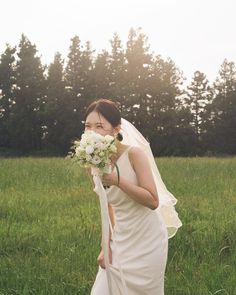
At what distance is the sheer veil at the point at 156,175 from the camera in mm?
4051

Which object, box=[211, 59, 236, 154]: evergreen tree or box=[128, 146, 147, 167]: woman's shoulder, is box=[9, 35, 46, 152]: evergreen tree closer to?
box=[211, 59, 236, 154]: evergreen tree

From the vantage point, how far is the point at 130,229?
3.53m

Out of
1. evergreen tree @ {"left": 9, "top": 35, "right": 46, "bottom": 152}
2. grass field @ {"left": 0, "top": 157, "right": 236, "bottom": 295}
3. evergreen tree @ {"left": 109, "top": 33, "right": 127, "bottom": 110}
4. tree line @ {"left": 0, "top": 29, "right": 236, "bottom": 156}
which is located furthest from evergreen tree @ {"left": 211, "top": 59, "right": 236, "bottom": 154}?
grass field @ {"left": 0, "top": 157, "right": 236, "bottom": 295}

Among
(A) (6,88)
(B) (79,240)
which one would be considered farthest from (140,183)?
(A) (6,88)

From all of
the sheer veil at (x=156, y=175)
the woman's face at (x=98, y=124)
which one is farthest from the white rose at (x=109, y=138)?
the sheer veil at (x=156, y=175)

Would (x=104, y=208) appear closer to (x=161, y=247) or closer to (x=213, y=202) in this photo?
(x=161, y=247)

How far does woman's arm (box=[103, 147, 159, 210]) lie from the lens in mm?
3245

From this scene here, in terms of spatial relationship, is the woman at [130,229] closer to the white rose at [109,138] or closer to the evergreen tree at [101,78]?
the white rose at [109,138]

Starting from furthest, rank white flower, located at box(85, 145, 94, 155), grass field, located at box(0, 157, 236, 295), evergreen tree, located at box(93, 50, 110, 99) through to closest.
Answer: evergreen tree, located at box(93, 50, 110, 99) < grass field, located at box(0, 157, 236, 295) < white flower, located at box(85, 145, 94, 155)

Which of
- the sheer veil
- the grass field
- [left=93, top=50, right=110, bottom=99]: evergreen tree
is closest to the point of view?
the sheer veil

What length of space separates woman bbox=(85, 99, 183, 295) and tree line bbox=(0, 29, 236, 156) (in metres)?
46.1

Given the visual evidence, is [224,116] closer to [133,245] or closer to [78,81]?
[78,81]

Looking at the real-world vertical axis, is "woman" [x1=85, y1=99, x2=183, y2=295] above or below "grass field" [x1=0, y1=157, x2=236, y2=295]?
above

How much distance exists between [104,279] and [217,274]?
2.27 m
